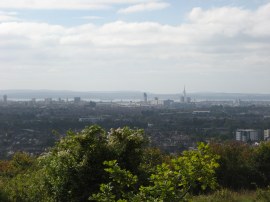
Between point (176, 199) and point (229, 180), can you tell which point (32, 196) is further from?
point (229, 180)

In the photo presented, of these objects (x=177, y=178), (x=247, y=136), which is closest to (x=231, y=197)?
(x=177, y=178)

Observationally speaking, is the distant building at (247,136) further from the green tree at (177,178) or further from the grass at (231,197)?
the green tree at (177,178)

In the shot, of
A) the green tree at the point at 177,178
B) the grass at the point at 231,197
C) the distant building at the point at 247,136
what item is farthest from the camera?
the distant building at the point at 247,136

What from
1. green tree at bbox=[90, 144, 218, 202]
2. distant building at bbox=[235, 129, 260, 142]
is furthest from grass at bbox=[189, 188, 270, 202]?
distant building at bbox=[235, 129, 260, 142]

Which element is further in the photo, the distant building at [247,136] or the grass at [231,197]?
the distant building at [247,136]

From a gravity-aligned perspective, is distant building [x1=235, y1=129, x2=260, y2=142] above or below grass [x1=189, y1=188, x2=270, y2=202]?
below

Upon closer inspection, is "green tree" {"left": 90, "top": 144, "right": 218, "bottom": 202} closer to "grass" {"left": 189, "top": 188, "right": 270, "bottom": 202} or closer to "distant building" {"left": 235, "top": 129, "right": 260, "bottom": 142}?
"grass" {"left": 189, "top": 188, "right": 270, "bottom": 202}

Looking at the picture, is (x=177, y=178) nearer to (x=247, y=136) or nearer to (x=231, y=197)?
(x=231, y=197)

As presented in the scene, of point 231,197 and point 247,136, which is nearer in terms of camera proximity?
point 231,197

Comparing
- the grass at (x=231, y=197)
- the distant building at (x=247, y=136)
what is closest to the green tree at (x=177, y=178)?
the grass at (x=231, y=197)

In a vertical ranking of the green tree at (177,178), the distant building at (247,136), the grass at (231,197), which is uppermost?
the green tree at (177,178)

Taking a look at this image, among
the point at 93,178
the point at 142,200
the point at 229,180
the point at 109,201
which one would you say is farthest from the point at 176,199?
the point at 229,180

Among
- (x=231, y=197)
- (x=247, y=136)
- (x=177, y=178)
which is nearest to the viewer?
(x=177, y=178)

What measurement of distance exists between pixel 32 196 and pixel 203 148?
506 cm
